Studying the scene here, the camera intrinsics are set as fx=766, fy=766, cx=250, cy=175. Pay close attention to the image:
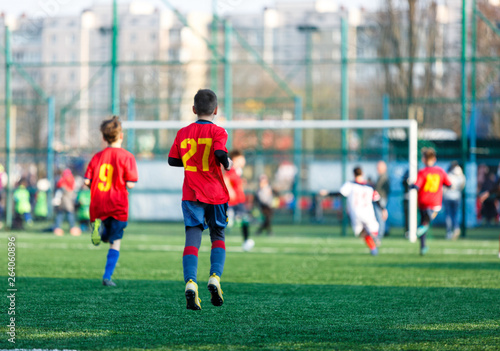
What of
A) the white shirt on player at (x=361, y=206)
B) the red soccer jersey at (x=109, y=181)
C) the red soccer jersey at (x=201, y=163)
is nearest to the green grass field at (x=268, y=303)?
the white shirt on player at (x=361, y=206)

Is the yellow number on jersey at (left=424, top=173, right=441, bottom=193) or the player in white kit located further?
the player in white kit

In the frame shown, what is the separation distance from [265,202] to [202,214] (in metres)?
13.1

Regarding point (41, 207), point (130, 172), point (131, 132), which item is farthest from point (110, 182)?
point (41, 207)

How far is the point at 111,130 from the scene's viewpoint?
8.09m

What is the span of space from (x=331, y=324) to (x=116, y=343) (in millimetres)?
1666

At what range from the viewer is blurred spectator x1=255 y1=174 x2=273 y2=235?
746 inches

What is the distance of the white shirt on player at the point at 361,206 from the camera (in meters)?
12.8

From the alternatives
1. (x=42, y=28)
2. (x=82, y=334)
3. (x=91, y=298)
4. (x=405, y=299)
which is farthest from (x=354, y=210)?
(x=42, y=28)

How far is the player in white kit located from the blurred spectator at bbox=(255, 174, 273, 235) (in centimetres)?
601

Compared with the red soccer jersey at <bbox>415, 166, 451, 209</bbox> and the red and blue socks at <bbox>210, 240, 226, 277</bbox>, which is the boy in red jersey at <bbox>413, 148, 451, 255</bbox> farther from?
the red and blue socks at <bbox>210, 240, 226, 277</bbox>

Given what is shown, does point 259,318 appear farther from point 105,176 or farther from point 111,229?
point 105,176

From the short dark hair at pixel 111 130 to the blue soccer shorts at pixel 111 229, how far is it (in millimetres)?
852

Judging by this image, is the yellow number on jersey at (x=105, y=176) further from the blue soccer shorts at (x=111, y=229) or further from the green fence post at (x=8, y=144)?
the green fence post at (x=8, y=144)

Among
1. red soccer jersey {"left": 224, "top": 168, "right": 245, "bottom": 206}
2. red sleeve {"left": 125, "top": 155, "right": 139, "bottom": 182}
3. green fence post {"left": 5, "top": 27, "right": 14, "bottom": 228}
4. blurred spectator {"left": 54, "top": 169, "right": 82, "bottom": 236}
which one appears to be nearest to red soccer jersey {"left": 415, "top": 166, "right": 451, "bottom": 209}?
red soccer jersey {"left": 224, "top": 168, "right": 245, "bottom": 206}
